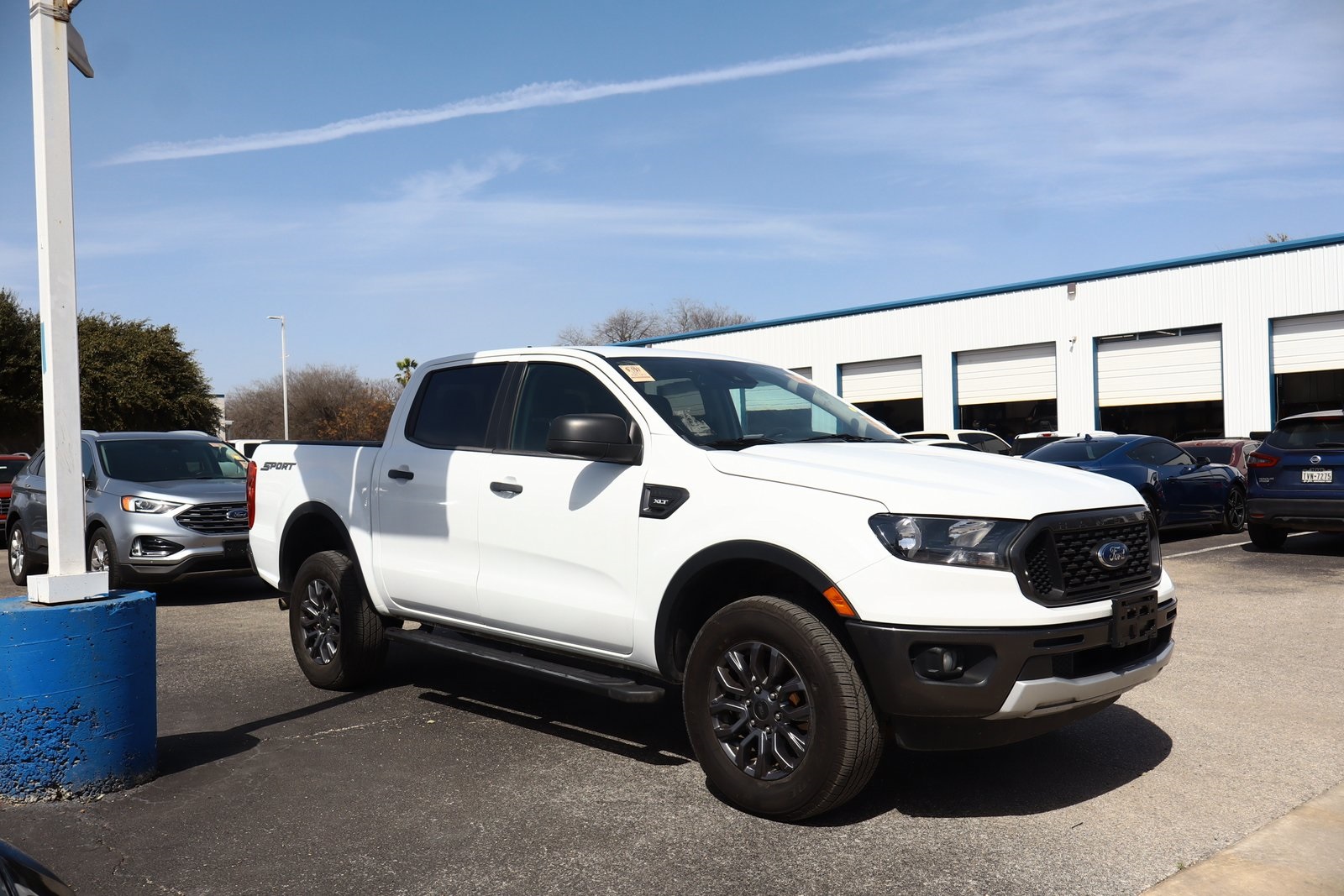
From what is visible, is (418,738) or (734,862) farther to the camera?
(418,738)

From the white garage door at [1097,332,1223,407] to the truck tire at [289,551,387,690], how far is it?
25559 mm

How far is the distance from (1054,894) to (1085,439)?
41.6 feet

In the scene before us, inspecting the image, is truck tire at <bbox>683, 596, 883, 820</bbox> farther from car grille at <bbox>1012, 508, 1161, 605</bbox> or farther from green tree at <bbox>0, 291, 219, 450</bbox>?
green tree at <bbox>0, 291, 219, 450</bbox>

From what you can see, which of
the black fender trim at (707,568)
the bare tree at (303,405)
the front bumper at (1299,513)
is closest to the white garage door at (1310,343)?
the front bumper at (1299,513)

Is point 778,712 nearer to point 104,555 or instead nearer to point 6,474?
point 104,555

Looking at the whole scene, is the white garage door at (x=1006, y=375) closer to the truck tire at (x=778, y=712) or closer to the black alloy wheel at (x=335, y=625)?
the black alloy wheel at (x=335, y=625)

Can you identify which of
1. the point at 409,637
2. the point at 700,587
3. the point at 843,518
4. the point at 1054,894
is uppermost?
the point at 843,518

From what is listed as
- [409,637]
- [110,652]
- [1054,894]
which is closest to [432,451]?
[409,637]

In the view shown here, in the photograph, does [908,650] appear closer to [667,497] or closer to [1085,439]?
[667,497]

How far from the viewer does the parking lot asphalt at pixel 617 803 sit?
3883 millimetres

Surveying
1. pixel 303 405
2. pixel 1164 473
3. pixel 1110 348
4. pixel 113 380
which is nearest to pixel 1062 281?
pixel 1110 348

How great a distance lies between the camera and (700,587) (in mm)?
4719

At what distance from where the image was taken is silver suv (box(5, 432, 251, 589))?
10664mm

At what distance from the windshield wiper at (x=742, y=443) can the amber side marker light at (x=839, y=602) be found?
3.02ft
